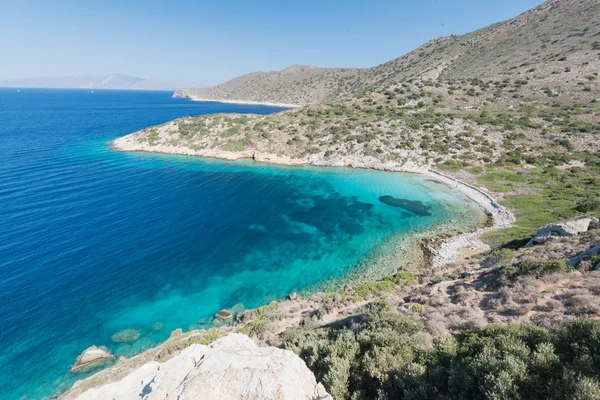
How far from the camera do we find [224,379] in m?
8.43

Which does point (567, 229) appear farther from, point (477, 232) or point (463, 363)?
point (463, 363)

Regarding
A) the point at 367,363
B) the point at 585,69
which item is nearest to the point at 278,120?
the point at 367,363

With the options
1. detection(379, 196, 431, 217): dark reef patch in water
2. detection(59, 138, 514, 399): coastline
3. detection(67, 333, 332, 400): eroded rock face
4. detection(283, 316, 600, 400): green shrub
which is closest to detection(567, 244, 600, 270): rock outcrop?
detection(283, 316, 600, 400): green shrub

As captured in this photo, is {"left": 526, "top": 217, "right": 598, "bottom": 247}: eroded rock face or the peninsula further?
{"left": 526, "top": 217, "right": 598, "bottom": 247}: eroded rock face

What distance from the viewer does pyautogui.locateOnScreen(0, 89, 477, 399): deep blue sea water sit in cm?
1945

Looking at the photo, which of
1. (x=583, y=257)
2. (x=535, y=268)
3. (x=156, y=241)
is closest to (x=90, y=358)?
(x=156, y=241)

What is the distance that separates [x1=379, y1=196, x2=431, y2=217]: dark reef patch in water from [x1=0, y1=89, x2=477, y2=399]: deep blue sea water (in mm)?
1363

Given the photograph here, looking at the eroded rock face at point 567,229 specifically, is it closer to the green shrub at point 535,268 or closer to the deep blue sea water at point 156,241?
the green shrub at point 535,268

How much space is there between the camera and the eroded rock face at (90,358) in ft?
54.6

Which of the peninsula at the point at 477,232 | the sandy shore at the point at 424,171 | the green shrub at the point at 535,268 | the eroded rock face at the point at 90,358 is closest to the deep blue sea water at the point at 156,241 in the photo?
the eroded rock face at the point at 90,358

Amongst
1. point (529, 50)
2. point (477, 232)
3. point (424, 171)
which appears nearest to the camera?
point (477, 232)

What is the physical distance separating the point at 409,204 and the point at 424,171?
16.3 metres

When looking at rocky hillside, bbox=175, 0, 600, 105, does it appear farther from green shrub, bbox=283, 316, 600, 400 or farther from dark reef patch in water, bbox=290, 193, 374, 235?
green shrub, bbox=283, 316, 600, 400

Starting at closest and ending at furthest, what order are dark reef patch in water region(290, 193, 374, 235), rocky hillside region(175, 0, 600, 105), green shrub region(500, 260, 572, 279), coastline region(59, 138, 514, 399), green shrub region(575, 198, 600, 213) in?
green shrub region(500, 260, 572, 279), coastline region(59, 138, 514, 399), green shrub region(575, 198, 600, 213), dark reef patch in water region(290, 193, 374, 235), rocky hillside region(175, 0, 600, 105)
